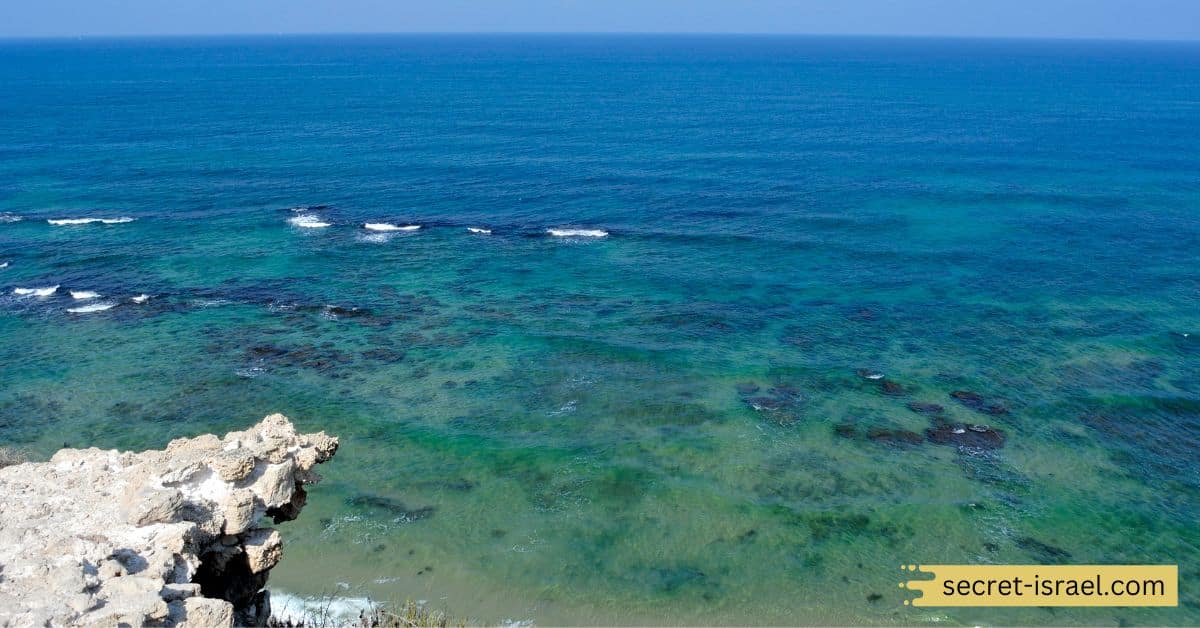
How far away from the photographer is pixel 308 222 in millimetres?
75562

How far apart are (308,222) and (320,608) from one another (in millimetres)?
51770

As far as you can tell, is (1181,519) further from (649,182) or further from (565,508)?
(649,182)

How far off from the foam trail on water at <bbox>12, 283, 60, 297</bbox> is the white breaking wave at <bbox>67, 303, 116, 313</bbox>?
13.6 ft

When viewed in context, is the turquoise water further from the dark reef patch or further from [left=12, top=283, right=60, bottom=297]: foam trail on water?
[left=12, top=283, right=60, bottom=297]: foam trail on water

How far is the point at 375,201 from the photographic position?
82.6 metres

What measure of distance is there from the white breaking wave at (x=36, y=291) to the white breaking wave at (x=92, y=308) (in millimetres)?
4131

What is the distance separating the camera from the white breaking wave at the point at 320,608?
29.8 metres

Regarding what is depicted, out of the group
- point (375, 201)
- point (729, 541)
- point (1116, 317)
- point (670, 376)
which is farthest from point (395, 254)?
point (1116, 317)

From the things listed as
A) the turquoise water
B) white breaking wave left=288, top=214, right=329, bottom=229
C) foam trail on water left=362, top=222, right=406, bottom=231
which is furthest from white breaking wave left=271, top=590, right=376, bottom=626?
white breaking wave left=288, top=214, right=329, bottom=229

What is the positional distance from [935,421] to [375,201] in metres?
58.7

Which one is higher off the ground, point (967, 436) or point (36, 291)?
point (36, 291)

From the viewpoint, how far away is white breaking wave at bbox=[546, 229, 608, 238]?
7206 centimetres

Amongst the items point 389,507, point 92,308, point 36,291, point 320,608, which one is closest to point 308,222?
point 92,308

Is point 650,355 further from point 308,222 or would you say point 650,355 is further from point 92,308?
point 308,222
